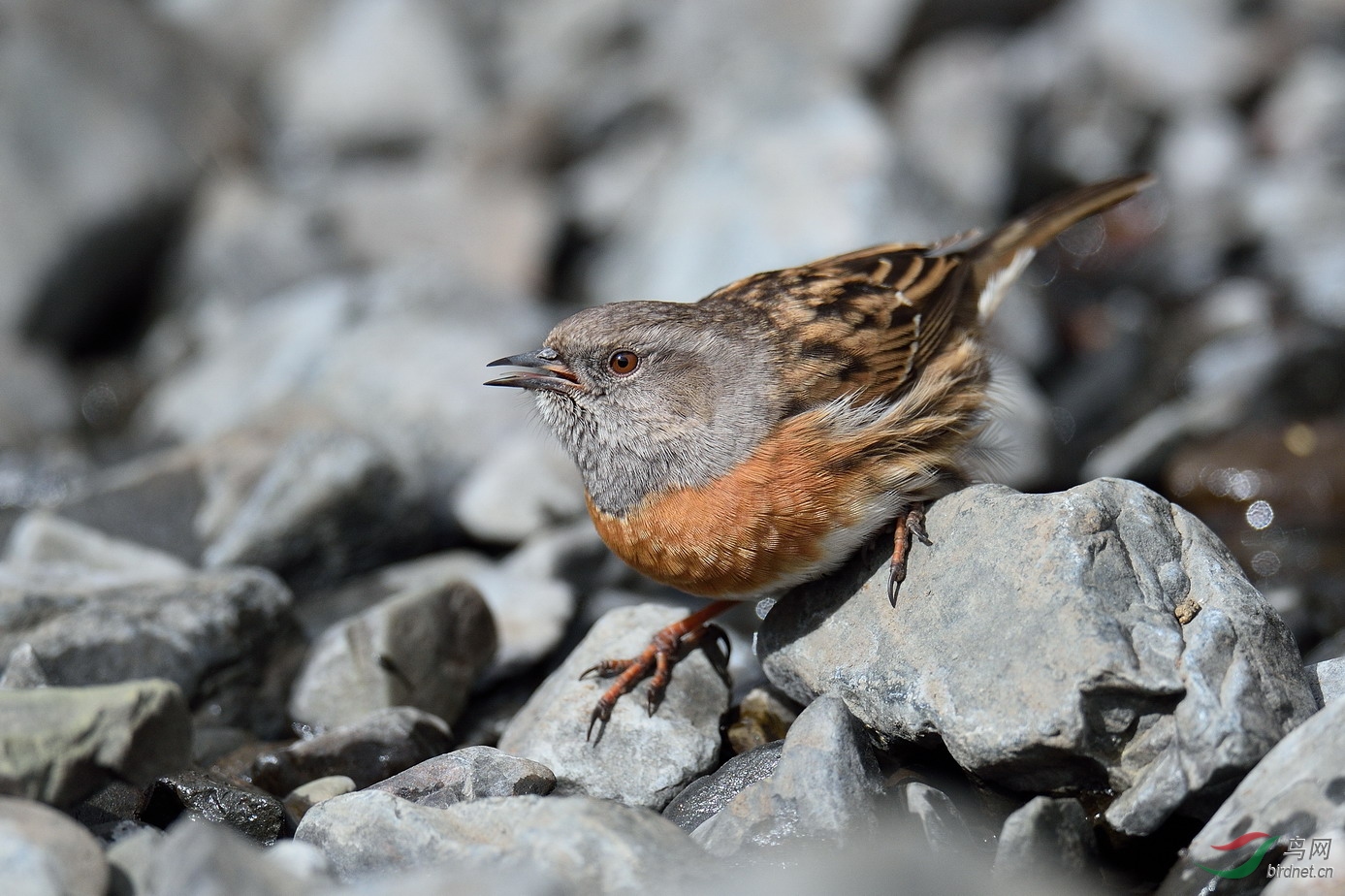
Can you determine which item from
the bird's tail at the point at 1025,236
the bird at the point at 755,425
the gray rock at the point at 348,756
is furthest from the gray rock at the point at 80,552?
the bird's tail at the point at 1025,236

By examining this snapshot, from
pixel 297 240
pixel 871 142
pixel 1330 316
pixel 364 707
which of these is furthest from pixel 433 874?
pixel 297 240

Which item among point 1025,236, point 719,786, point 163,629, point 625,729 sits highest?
point 1025,236

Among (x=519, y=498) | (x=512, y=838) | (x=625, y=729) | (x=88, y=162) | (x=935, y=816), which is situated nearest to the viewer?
(x=512, y=838)

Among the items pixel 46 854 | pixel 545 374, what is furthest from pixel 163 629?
pixel 46 854

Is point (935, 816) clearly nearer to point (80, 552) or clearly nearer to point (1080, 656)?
point (1080, 656)

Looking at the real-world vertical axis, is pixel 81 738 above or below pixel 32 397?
below

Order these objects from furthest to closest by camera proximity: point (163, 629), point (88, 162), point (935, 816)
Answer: point (88, 162), point (163, 629), point (935, 816)
